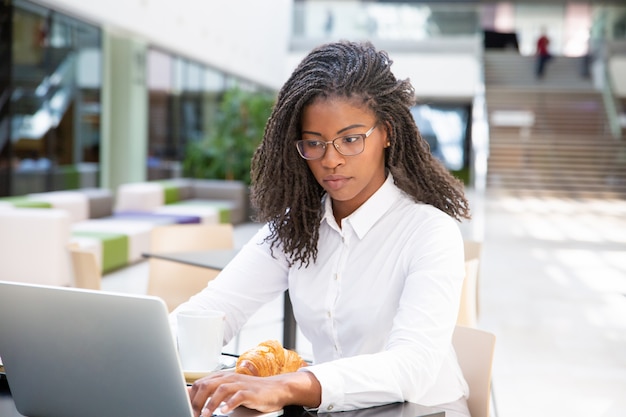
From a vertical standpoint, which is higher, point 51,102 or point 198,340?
point 51,102

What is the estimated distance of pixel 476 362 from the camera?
202cm

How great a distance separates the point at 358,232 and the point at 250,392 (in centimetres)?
56

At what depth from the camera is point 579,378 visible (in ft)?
14.6

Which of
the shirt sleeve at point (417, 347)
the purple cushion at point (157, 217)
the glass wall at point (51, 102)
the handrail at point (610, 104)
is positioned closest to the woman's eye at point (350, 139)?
the shirt sleeve at point (417, 347)

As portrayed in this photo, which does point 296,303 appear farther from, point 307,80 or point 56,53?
point 56,53

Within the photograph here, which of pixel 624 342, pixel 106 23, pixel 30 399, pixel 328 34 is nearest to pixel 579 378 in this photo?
pixel 624 342

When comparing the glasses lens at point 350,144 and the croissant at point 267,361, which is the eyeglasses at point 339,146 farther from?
the croissant at point 267,361

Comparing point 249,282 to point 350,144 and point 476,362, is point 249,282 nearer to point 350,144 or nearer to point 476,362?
point 350,144

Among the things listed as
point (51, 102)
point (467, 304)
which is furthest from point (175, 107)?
point (467, 304)

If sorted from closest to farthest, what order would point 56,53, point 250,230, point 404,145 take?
1. point 404,145
2. point 56,53
3. point 250,230

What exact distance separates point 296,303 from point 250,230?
1036cm

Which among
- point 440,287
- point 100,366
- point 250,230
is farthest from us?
point 250,230

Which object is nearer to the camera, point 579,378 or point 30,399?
point 30,399

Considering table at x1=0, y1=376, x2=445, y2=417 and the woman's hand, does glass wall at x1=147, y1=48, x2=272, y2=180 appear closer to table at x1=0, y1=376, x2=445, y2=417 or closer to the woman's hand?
table at x1=0, y1=376, x2=445, y2=417
